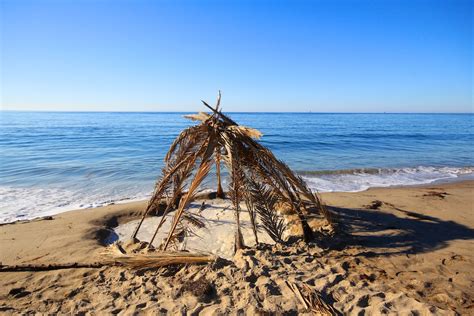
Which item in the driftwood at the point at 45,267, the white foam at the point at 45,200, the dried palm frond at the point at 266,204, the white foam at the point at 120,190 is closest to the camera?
the driftwood at the point at 45,267

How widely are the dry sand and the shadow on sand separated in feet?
0.06

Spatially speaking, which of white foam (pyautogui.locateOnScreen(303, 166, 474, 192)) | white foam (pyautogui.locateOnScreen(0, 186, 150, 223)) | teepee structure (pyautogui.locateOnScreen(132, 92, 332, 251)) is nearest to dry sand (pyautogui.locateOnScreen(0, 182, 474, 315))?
teepee structure (pyautogui.locateOnScreen(132, 92, 332, 251))

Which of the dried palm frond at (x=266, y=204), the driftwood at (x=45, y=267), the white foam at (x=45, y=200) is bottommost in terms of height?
the driftwood at (x=45, y=267)

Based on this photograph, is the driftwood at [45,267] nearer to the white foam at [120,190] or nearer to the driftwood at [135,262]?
the driftwood at [135,262]

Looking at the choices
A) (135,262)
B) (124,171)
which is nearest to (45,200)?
(124,171)

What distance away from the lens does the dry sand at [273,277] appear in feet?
10.4

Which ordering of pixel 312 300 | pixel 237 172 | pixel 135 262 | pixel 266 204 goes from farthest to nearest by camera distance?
pixel 266 204
pixel 237 172
pixel 135 262
pixel 312 300

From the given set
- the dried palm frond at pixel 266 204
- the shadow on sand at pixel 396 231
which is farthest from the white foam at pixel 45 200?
the shadow on sand at pixel 396 231

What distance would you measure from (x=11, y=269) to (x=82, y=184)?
21.2ft

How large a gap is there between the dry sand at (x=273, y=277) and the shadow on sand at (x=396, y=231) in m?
0.02

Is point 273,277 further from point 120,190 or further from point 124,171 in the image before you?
Answer: point 124,171

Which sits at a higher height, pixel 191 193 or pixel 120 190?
pixel 191 193

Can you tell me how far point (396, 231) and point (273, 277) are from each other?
3.04m

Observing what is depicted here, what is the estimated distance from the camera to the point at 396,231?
17.2ft
